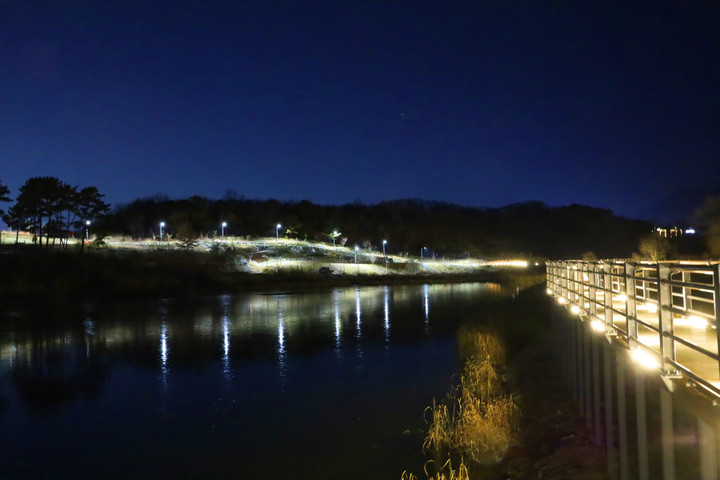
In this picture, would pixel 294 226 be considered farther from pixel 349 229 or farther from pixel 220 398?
pixel 220 398

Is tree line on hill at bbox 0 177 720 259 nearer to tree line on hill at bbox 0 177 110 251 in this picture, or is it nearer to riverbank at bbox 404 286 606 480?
tree line on hill at bbox 0 177 110 251

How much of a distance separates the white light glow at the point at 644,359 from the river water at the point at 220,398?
5.13m

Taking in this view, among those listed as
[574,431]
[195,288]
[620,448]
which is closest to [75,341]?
[574,431]

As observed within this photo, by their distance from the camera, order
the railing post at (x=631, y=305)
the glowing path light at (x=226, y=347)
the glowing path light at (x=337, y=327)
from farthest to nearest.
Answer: the glowing path light at (x=337, y=327), the glowing path light at (x=226, y=347), the railing post at (x=631, y=305)

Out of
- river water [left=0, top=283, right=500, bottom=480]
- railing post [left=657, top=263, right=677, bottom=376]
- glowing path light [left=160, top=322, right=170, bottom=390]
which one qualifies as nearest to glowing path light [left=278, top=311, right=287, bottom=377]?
river water [left=0, top=283, right=500, bottom=480]

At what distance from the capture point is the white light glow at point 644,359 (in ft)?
20.8

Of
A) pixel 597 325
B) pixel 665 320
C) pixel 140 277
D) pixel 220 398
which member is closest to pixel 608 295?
pixel 597 325

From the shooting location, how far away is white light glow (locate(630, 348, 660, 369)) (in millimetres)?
6355

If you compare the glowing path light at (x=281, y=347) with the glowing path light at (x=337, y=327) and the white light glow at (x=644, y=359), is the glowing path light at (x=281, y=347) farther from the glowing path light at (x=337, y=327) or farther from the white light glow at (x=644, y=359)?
the white light glow at (x=644, y=359)

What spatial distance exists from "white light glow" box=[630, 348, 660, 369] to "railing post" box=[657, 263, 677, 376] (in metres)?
0.28

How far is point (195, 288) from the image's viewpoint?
60.2 metres

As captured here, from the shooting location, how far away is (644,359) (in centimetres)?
659

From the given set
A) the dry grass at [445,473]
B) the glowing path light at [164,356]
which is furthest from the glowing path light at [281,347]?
the dry grass at [445,473]

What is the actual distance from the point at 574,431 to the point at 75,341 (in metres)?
23.5
